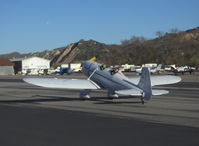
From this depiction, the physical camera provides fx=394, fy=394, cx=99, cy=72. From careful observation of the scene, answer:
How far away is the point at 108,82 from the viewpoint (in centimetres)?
2116

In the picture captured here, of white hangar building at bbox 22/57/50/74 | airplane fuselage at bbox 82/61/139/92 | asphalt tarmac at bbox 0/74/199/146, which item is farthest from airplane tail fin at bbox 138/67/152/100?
white hangar building at bbox 22/57/50/74

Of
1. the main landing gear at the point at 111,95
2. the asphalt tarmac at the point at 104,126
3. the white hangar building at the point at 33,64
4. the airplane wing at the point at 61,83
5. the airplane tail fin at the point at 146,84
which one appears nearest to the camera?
the asphalt tarmac at the point at 104,126

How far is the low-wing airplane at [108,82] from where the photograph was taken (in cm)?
1831

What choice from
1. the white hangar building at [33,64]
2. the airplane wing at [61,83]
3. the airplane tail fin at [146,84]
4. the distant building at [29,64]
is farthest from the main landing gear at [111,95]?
the distant building at [29,64]

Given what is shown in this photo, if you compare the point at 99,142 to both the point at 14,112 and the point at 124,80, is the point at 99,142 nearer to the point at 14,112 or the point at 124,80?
the point at 14,112

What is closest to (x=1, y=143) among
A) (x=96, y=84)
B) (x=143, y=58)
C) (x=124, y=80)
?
(x=124, y=80)

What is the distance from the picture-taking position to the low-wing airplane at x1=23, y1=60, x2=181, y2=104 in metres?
18.3

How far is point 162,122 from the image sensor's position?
517 inches

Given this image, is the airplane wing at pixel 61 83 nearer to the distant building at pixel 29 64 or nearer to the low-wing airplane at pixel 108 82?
the low-wing airplane at pixel 108 82

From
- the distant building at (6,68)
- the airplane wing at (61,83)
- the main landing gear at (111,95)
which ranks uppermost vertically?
the airplane wing at (61,83)

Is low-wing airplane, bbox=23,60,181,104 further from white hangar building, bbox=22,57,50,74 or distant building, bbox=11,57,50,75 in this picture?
distant building, bbox=11,57,50,75

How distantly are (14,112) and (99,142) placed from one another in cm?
783

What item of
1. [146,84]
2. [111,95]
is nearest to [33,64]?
[111,95]

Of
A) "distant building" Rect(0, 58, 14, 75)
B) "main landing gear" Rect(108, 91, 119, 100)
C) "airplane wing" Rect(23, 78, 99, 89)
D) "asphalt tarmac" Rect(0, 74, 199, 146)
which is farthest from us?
"distant building" Rect(0, 58, 14, 75)
